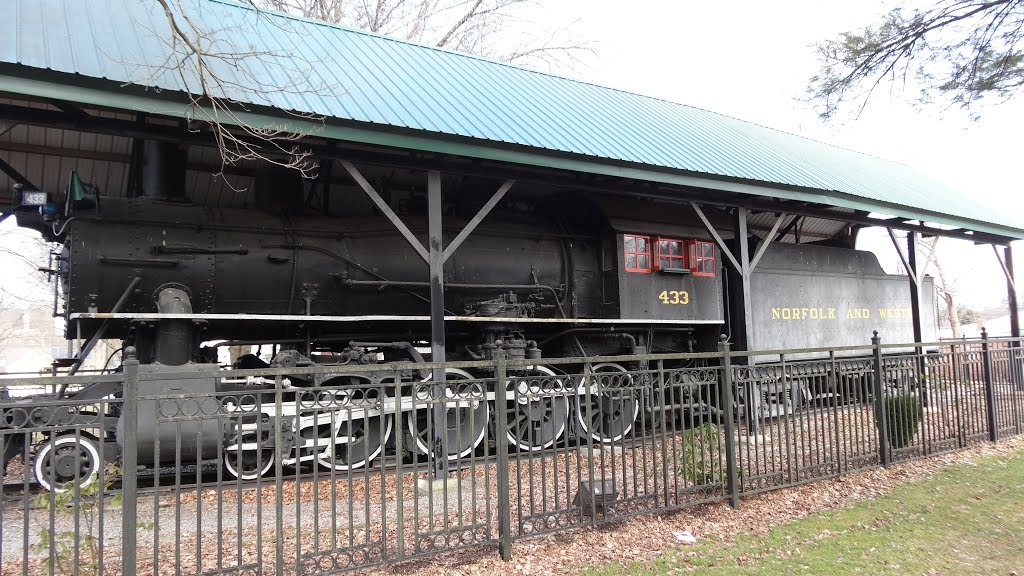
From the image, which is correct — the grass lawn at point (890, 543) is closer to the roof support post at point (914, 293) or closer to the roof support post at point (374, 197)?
the roof support post at point (374, 197)

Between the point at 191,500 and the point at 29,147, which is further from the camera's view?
the point at 29,147

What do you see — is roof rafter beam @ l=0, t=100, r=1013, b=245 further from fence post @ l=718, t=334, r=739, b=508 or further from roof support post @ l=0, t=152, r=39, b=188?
fence post @ l=718, t=334, r=739, b=508

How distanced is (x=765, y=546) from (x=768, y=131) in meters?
11.4

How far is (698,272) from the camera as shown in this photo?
9539 millimetres

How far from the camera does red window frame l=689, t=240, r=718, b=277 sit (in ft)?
31.1

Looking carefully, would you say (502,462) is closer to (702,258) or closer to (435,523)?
(435,523)

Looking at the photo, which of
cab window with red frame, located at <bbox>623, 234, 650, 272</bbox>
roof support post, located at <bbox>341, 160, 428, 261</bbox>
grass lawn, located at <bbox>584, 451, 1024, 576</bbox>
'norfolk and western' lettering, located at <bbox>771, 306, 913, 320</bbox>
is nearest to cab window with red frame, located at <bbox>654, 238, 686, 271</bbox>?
cab window with red frame, located at <bbox>623, 234, 650, 272</bbox>

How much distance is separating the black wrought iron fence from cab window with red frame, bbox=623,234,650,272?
56.8 inches

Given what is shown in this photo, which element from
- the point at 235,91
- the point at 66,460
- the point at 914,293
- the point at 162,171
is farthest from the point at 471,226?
the point at 914,293

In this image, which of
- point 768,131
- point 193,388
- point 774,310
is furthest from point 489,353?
point 768,131

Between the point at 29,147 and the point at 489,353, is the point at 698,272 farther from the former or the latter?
the point at 29,147

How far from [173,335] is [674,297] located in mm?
6782

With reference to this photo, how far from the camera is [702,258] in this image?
31.6ft

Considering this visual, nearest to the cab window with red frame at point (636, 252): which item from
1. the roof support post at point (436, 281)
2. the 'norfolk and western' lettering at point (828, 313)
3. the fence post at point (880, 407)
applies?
the 'norfolk and western' lettering at point (828, 313)
